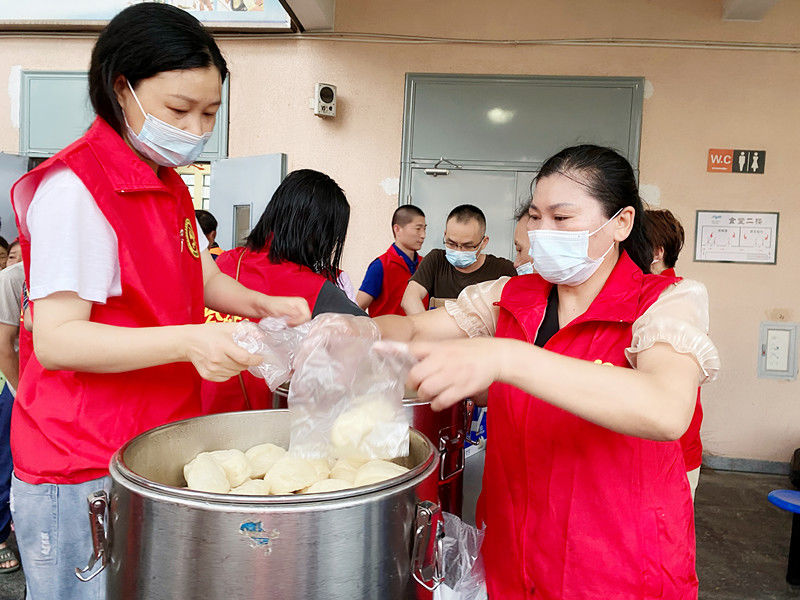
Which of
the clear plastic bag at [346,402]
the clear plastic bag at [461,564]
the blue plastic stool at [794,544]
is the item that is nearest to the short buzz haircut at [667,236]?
the blue plastic stool at [794,544]

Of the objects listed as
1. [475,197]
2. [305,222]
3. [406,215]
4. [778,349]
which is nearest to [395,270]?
[406,215]

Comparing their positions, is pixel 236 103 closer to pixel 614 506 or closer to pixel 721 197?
pixel 721 197

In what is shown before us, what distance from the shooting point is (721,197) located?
459 cm

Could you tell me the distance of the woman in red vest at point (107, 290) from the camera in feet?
3.23

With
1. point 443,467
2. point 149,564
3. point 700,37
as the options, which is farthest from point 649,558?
point 700,37

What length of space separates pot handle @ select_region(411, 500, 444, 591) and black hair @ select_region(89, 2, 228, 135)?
84 centimetres

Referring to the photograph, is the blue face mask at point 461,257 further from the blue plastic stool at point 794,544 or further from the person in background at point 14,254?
the person in background at point 14,254

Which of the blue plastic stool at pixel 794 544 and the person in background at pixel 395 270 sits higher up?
the person in background at pixel 395 270

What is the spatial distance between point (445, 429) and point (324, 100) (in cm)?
370

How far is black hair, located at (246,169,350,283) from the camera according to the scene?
2000mm

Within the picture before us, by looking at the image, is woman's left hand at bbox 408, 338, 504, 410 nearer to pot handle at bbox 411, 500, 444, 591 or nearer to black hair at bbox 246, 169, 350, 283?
pot handle at bbox 411, 500, 444, 591

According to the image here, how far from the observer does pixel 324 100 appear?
4738 mm

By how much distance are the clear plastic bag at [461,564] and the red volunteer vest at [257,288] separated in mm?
896

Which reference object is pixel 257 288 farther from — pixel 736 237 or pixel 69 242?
pixel 736 237
